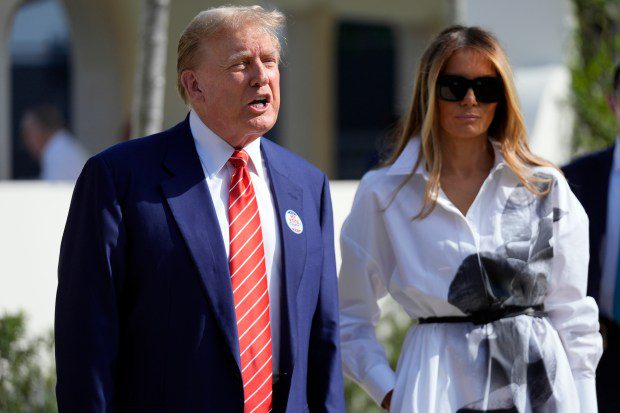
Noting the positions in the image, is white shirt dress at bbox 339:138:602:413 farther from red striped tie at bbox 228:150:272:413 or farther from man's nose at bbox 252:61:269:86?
man's nose at bbox 252:61:269:86

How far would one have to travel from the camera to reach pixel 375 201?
3.71 meters

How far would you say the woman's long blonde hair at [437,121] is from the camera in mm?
3639

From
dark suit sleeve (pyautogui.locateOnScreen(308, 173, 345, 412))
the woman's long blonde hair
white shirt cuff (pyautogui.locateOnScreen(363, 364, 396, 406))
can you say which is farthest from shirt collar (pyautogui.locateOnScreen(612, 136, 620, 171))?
dark suit sleeve (pyautogui.locateOnScreen(308, 173, 345, 412))

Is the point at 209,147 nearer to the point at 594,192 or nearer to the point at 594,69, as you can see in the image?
the point at 594,192

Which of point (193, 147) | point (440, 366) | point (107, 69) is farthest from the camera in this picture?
point (107, 69)

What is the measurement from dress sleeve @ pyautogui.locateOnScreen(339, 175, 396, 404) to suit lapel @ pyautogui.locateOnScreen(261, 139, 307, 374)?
0.50 meters

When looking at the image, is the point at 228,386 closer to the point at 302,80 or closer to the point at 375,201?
the point at 375,201

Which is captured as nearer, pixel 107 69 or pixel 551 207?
pixel 551 207

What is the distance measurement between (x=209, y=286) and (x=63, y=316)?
391 mm

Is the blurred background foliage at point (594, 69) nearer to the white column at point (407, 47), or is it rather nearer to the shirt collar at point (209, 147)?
the white column at point (407, 47)

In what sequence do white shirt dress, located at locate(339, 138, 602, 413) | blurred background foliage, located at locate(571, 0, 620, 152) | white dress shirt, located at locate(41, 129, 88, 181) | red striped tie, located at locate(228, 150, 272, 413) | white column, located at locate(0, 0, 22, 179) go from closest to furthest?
red striped tie, located at locate(228, 150, 272, 413) < white shirt dress, located at locate(339, 138, 602, 413) < white column, located at locate(0, 0, 22, 179) < blurred background foliage, located at locate(571, 0, 620, 152) < white dress shirt, located at locate(41, 129, 88, 181)

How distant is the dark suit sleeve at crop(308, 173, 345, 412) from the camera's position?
3232 millimetres

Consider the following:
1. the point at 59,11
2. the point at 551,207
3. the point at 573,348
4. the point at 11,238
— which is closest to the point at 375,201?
the point at 551,207

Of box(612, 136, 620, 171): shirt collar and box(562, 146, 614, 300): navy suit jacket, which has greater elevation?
box(612, 136, 620, 171): shirt collar
